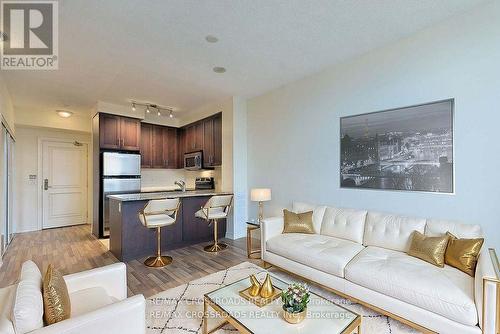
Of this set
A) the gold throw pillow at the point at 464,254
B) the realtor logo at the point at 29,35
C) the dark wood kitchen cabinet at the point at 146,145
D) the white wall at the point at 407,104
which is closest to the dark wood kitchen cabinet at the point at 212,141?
the white wall at the point at 407,104

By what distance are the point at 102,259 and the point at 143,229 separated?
0.74 metres

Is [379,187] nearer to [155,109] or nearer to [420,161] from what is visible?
[420,161]

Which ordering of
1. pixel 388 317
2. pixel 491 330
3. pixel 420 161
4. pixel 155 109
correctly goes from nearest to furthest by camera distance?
pixel 491 330
pixel 388 317
pixel 420 161
pixel 155 109

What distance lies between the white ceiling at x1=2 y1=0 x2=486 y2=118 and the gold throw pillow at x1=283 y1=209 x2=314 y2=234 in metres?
2.17

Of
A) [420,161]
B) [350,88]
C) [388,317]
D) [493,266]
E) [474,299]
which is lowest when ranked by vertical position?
[388,317]

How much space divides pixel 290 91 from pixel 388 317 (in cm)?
335

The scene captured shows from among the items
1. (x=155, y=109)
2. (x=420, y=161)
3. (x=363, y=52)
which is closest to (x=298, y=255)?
(x=420, y=161)

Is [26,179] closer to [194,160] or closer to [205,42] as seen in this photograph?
[194,160]

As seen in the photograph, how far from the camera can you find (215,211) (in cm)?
414

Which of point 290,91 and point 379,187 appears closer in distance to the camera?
point 379,187

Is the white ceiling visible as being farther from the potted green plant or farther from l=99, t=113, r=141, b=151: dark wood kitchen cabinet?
the potted green plant

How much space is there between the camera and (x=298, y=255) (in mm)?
2668

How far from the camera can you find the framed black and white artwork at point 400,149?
2.48 m

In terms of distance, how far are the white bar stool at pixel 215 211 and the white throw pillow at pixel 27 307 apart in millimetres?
2637
